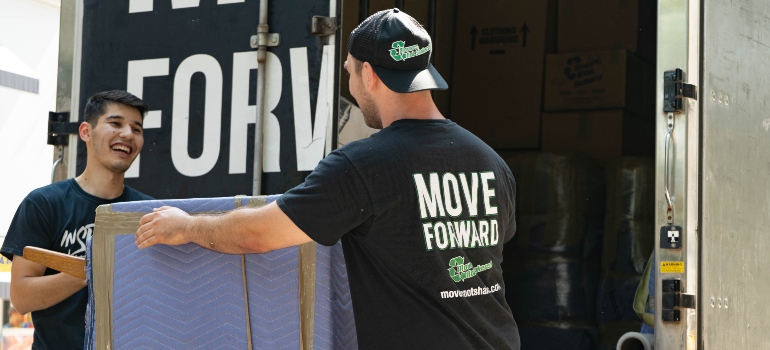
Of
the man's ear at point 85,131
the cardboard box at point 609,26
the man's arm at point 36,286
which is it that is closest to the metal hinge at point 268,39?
the man's ear at point 85,131

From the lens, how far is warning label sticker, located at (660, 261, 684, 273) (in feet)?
10.8

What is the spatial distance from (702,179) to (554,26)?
2.50 metres

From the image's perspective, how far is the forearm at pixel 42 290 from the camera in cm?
312

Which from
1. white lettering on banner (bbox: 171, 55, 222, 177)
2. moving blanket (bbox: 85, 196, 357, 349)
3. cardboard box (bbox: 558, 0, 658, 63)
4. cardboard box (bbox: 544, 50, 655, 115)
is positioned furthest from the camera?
cardboard box (bbox: 558, 0, 658, 63)

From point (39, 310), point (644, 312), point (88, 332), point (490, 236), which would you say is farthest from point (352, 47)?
point (644, 312)

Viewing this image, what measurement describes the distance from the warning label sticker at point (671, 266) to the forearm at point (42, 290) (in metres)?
1.96

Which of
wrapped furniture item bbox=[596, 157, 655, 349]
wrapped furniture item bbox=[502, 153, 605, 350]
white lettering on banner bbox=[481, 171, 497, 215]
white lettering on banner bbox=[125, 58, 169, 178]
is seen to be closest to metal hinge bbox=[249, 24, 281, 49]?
white lettering on banner bbox=[125, 58, 169, 178]

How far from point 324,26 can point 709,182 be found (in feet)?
5.02

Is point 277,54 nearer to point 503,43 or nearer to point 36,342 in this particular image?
point 36,342

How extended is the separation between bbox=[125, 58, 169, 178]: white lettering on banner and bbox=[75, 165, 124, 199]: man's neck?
0.42 m

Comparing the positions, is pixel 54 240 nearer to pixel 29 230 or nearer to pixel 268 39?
pixel 29 230

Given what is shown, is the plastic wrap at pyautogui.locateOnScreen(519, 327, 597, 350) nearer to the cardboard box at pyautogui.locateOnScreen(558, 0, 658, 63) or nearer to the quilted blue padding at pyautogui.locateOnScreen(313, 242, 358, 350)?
the cardboard box at pyautogui.locateOnScreen(558, 0, 658, 63)

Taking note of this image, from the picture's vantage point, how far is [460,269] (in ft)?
7.63

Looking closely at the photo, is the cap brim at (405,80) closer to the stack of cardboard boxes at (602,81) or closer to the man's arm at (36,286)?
the man's arm at (36,286)
